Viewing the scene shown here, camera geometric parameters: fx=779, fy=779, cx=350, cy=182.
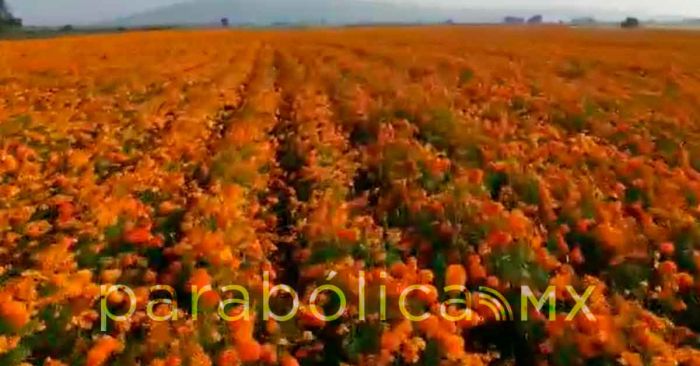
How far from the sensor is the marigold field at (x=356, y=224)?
5.83m

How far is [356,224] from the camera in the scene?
794 cm

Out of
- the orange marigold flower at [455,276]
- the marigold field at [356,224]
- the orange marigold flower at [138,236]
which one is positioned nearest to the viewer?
the marigold field at [356,224]

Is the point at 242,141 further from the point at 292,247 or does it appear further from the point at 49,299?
the point at 49,299

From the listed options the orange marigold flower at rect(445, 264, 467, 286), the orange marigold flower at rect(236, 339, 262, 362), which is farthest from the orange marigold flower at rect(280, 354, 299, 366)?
the orange marigold flower at rect(445, 264, 467, 286)

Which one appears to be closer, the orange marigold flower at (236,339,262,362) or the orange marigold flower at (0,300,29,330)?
the orange marigold flower at (236,339,262,362)

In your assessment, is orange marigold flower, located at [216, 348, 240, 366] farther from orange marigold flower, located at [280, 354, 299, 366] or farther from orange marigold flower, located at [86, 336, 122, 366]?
orange marigold flower, located at [86, 336, 122, 366]

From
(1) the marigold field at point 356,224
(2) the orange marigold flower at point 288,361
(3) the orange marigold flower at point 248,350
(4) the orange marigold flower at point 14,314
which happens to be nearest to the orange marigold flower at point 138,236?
(1) the marigold field at point 356,224

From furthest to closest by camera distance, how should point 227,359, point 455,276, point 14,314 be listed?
point 455,276, point 14,314, point 227,359

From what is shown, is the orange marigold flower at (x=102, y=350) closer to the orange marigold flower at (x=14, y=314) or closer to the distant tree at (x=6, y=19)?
the orange marigold flower at (x=14, y=314)

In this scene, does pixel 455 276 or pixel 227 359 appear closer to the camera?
pixel 227 359

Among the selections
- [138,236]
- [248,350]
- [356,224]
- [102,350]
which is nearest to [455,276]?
[356,224]

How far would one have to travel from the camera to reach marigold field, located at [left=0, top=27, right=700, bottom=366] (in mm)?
5832

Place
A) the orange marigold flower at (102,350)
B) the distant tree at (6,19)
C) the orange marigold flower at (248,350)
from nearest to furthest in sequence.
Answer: the orange marigold flower at (102,350) < the orange marigold flower at (248,350) < the distant tree at (6,19)

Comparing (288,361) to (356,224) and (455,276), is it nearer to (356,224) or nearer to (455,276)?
(455,276)
